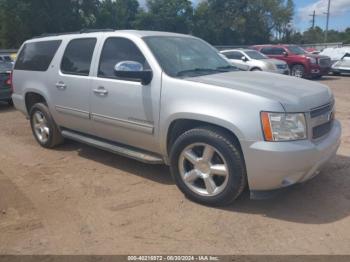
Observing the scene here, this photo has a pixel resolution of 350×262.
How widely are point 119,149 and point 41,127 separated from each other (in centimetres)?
207

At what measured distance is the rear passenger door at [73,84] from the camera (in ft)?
17.6

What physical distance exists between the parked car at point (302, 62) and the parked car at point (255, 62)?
6.26 ft

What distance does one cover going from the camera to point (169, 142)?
455 cm

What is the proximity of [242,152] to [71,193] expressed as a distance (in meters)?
2.08

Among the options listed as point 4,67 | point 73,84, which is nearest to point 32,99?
point 73,84

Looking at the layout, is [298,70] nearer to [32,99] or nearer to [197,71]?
[32,99]

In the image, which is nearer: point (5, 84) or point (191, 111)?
point (191, 111)

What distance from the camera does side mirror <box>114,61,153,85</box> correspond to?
172 inches

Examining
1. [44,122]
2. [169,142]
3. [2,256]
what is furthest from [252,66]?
[2,256]

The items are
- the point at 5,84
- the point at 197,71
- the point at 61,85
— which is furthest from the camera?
the point at 5,84

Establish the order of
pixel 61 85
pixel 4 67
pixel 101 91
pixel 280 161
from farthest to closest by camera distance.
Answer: pixel 4 67, pixel 61 85, pixel 101 91, pixel 280 161

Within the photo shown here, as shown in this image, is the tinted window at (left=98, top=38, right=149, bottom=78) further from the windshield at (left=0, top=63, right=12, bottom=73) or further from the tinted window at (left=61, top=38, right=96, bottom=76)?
the windshield at (left=0, top=63, right=12, bottom=73)

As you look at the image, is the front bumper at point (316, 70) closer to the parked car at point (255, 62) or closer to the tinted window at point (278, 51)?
the tinted window at point (278, 51)

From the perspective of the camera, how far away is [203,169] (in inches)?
167
